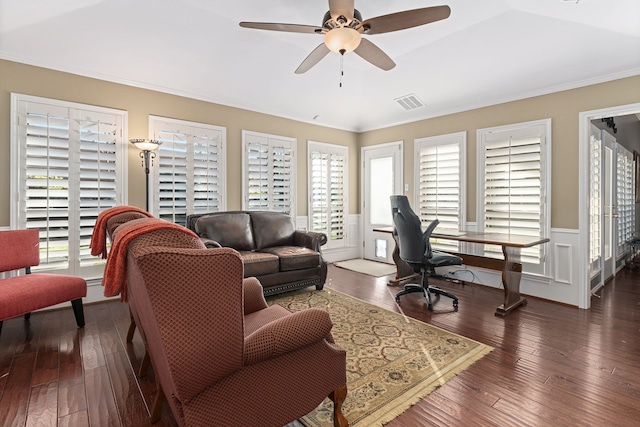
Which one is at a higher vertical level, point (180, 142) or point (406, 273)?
point (180, 142)

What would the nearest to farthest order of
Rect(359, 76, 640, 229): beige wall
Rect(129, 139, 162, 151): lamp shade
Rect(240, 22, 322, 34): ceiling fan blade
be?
Rect(240, 22, 322, 34): ceiling fan blade < Rect(359, 76, 640, 229): beige wall < Rect(129, 139, 162, 151): lamp shade

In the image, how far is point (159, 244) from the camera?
1097mm

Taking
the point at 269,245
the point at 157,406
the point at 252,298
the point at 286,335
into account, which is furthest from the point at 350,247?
the point at 286,335

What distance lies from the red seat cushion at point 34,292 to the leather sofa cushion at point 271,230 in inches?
79.2

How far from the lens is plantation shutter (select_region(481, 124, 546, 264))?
3.92 metres

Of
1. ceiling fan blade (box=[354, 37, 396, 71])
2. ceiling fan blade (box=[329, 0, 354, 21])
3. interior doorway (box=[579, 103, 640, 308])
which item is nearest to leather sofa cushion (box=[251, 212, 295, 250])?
ceiling fan blade (box=[354, 37, 396, 71])

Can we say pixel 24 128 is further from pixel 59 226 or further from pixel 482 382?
pixel 482 382

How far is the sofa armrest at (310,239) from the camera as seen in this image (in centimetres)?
428

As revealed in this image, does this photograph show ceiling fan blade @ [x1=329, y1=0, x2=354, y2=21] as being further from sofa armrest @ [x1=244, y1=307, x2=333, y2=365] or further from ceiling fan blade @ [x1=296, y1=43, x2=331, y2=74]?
sofa armrest @ [x1=244, y1=307, x2=333, y2=365]

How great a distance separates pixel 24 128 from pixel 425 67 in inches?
184

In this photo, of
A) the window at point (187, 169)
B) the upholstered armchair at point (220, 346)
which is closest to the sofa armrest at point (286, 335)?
the upholstered armchair at point (220, 346)

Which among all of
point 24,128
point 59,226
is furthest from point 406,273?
point 24,128

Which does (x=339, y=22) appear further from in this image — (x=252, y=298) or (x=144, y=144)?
(x=144, y=144)

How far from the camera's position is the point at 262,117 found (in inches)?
197
